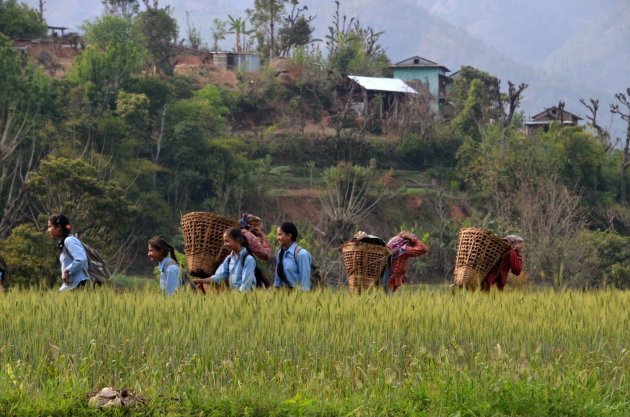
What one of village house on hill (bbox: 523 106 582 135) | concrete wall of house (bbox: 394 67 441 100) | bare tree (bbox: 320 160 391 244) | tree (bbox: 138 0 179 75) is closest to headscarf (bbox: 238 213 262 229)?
bare tree (bbox: 320 160 391 244)

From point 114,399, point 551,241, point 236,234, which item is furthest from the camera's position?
point 551,241

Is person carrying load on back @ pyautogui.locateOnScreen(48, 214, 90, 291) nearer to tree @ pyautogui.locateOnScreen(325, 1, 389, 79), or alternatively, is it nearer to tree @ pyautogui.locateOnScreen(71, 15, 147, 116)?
tree @ pyautogui.locateOnScreen(71, 15, 147, 116)

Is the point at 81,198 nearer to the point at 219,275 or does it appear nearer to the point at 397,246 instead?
the point at 397,246

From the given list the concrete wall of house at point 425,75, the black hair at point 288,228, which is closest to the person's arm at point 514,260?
the black hair at point 288,228

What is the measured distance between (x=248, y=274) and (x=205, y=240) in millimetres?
924

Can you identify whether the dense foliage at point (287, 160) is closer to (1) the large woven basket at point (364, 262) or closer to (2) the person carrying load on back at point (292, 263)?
(1) the large woven basket at point (364, 262)

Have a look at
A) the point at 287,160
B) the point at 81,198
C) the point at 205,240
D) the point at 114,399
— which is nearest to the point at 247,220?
the point at 205,240

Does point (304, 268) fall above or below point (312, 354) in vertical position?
above

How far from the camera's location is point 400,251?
42.9 ft

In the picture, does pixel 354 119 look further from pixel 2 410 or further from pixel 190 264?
pixel 2 410

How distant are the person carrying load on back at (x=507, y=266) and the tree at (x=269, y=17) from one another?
226ft

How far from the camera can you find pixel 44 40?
70.5 metres

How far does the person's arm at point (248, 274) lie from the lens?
39.3ft

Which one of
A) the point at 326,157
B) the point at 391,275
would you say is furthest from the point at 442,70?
the point at 391,275
